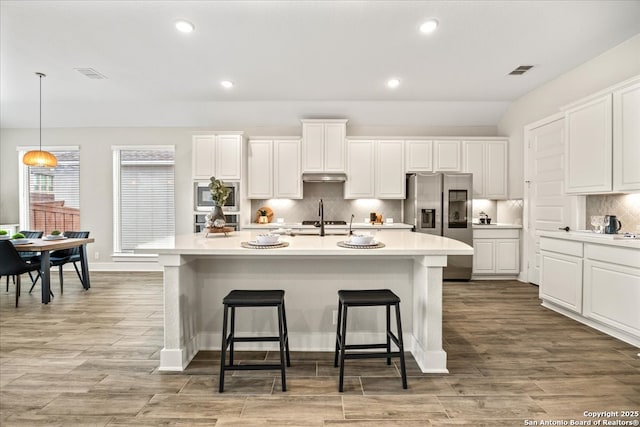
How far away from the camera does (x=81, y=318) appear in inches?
142

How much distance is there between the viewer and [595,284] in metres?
3.22

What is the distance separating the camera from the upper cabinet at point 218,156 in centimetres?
548

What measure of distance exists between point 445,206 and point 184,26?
4.35m

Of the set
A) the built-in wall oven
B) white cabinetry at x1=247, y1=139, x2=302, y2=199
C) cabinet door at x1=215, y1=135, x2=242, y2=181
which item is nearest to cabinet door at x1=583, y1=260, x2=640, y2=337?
white cabinetry at x1=247, y1=139, x2=302, y2=199

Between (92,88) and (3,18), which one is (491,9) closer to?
(3,18)

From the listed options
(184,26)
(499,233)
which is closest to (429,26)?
(184,26)

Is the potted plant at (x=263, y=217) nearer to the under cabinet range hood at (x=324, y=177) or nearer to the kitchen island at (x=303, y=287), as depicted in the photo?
the under cabinet range hood at (x=324, y=177)

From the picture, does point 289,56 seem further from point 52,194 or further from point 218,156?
point 52,194

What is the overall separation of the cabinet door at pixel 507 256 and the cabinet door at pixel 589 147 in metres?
1.76

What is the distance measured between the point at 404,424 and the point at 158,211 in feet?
18.8

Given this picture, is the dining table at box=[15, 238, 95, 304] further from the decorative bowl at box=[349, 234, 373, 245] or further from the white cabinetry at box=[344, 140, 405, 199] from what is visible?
the white cabinetry at box=[344, 140, 405, 199]

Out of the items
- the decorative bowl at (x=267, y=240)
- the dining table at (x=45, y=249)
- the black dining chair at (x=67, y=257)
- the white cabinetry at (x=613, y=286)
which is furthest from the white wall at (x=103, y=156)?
the decorative bowl at (x=267, y=240)

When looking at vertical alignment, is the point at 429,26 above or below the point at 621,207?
above

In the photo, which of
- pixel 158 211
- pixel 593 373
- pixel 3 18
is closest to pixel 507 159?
pixel 593 373
